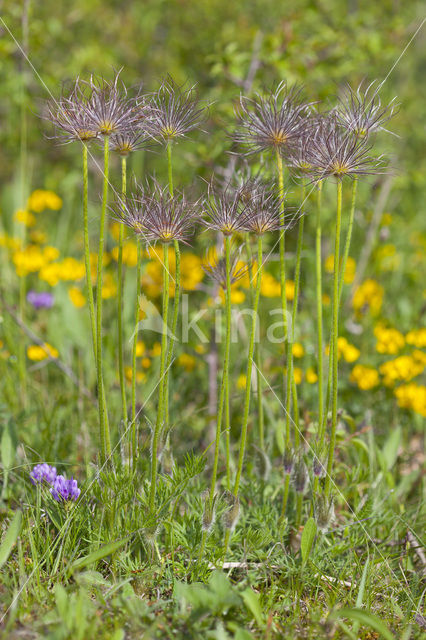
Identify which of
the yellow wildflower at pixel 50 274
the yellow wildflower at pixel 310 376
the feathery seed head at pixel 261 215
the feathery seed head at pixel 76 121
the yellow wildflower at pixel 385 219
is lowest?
the yellow wildflower at pixel 310 376

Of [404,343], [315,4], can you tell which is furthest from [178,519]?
[315,4]

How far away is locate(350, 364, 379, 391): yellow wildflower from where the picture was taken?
263 cm

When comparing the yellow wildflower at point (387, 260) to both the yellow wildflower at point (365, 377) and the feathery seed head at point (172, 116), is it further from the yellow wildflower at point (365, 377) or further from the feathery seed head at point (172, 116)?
the feathery seed head at point (172, 116)

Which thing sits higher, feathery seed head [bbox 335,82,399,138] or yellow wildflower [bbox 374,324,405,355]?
feathery seed head [bbox 335,82,399,138]

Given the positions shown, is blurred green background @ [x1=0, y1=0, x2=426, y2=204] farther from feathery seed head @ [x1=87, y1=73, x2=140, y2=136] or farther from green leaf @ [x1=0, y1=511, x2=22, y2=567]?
green leaf @ [x1=0, y1=511, x2=22, y2=567]

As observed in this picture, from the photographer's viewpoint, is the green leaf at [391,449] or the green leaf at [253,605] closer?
the green leaf at [253,605]

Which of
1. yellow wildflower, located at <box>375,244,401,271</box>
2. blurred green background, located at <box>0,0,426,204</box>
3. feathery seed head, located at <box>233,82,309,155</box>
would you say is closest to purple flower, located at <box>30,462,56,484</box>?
feathery seed head, located at <box>233,82,309,155</box>

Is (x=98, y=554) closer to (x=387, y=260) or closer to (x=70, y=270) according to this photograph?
(x=70, y=270)

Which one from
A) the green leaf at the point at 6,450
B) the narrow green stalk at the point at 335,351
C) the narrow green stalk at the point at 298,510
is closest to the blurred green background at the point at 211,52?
the narrow green stalk at the point at 335,351

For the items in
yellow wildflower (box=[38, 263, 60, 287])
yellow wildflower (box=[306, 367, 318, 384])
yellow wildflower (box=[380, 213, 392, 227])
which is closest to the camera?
yellow wildflower (box=[306, 367, 318, 384])

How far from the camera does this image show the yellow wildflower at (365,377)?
2.63 m

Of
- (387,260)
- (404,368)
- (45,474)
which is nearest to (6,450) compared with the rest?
(45,474)

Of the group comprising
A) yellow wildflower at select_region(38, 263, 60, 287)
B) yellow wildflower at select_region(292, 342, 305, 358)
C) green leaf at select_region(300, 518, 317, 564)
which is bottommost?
green leaf at select_region(300, 518, 317, 564)

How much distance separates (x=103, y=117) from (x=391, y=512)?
61.9 inches
